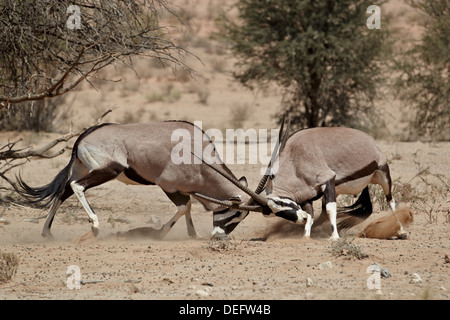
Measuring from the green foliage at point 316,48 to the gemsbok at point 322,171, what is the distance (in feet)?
31.8

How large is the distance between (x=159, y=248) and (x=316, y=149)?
223 cm

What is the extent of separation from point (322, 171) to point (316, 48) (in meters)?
10.8

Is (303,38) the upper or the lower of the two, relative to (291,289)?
upper

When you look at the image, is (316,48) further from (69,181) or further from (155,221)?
(69,181)

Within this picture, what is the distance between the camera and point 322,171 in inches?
340

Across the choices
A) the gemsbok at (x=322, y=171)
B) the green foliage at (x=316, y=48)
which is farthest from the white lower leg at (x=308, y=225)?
the green foliage at (x=316, y=48)

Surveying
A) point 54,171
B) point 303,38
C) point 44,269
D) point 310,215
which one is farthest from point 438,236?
point 303,38

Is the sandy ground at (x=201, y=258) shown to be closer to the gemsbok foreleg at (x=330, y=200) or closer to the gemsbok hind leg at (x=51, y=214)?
the gemsbok hind leg at (x=51, y=214)

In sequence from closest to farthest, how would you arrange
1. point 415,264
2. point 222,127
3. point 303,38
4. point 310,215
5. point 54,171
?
point 415,264 < point 310,215 < point 54,171 < point 303,38 < point 222,127

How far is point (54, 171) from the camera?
14250 mm

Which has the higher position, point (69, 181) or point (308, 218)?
point (69, 181)

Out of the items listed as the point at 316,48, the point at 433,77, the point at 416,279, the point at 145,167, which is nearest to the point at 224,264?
the point at 416,279

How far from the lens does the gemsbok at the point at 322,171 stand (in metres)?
8.56

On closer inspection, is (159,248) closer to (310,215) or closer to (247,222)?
(310,215)
